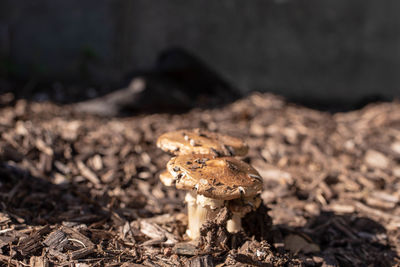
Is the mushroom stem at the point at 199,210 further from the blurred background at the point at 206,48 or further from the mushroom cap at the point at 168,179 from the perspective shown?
the blurred background at the point at 206,48

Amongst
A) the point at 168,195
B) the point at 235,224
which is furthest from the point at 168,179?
the point at 168,195

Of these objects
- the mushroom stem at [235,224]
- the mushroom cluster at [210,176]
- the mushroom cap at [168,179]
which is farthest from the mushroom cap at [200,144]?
the mushroom stem at [235,224]

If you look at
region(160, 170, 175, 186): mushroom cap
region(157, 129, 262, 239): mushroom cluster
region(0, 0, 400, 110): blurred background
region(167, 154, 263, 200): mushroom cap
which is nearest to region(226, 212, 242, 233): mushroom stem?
region(157, 129, 262, 239): mushroom cluster

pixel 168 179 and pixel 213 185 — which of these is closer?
pixel 213 185

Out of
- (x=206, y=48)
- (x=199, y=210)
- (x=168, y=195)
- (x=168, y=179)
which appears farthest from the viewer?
(x=206, y=48)

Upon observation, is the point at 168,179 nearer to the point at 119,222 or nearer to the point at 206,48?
the point at 119,222
